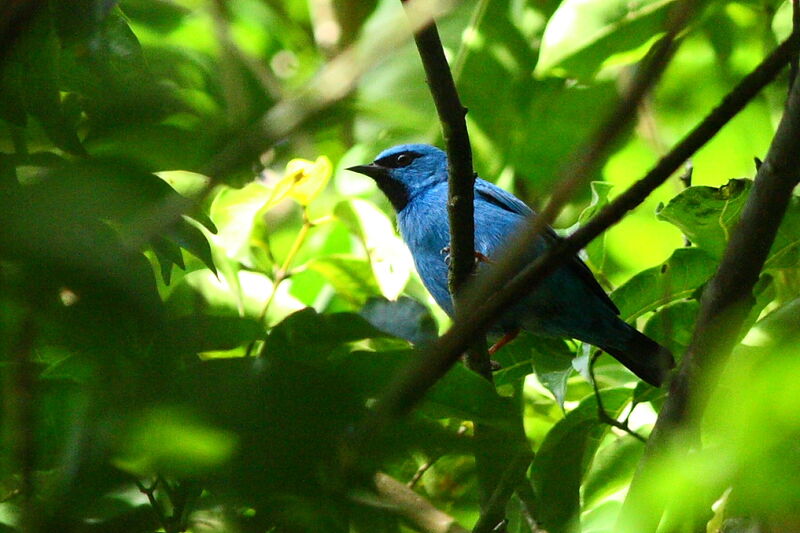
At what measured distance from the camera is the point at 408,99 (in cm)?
555

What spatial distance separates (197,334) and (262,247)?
114 inches

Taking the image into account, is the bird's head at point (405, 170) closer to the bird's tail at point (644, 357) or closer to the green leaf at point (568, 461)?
the bird's tail at point (644, 357)

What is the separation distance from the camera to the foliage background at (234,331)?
44.3 inches

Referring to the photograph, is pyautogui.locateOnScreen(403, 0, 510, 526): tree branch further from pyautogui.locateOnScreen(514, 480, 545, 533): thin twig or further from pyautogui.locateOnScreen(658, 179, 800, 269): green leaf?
pyautogui.locateOnScreen(658, 179, 800, 269): green leaf

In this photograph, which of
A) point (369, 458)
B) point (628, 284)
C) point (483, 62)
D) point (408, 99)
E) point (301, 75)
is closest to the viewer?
point (369, 458)

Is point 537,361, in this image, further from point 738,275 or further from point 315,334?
point 315,334

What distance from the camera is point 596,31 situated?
390 cm

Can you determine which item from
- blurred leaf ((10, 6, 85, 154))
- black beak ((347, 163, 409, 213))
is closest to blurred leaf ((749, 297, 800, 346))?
blurred leaf ((10, 6, 85, 154))

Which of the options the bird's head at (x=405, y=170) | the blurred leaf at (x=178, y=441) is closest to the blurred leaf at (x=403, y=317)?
the blurred leaf at (x=178, y=441)

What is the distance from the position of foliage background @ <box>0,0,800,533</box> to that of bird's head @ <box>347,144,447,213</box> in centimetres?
112

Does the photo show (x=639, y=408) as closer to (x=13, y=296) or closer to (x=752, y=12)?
(x=752, y=12)

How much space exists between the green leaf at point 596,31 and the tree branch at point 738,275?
5.64 ft

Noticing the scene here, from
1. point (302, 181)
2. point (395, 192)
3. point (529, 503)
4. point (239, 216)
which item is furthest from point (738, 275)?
point (395, 192)

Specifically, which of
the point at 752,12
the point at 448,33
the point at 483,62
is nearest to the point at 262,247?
the point at 483,62
